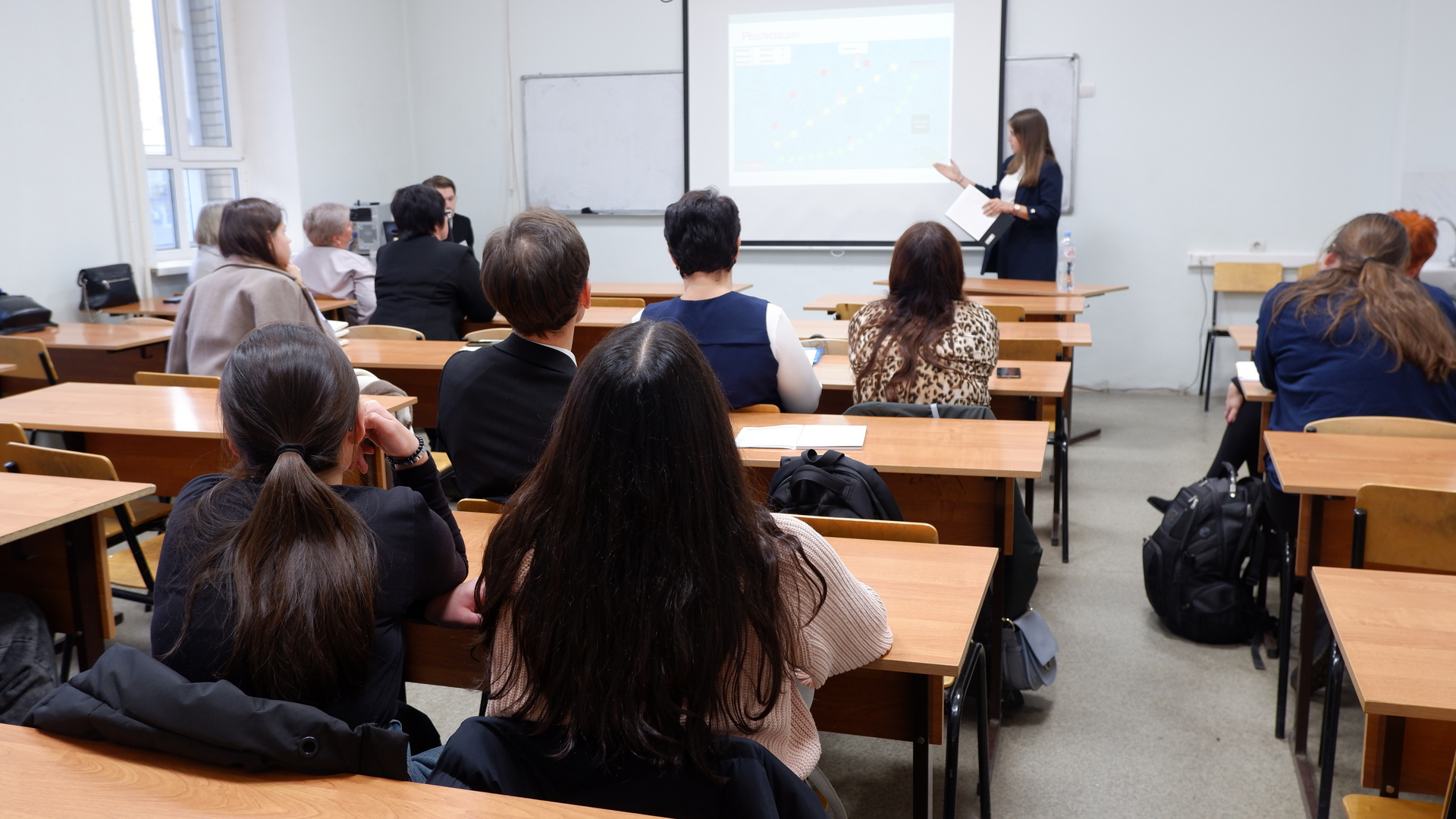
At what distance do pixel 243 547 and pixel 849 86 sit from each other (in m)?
6.08

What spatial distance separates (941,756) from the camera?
244 cm

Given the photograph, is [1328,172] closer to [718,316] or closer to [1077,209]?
[1077,209]

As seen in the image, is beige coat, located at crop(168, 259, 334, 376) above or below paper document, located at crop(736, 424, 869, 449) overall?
above

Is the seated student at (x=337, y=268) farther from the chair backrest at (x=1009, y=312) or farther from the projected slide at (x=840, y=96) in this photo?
the chair backrest at (x=1009, y=312)

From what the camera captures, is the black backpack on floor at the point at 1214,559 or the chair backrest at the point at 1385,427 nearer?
the chair backrest at the point at 1385,427

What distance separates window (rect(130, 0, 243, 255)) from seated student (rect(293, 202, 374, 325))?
102cm

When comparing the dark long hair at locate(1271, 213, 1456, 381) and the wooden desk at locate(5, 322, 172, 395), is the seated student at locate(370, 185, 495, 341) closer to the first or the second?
the wooden desk at locate(5, 322, 172, 395)

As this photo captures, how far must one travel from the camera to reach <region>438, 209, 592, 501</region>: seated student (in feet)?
6.74

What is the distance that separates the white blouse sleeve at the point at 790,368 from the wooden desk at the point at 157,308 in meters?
3.36

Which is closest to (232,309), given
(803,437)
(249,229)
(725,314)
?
(249,229)

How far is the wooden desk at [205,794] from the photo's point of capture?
1050 mm

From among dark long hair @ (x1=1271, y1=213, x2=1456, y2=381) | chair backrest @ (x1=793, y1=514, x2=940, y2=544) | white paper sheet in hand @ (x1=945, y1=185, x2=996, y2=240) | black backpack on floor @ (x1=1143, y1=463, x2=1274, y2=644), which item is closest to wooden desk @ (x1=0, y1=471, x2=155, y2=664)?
chair backrest @ (x1=793, y1=514, x2=940, y2=544)

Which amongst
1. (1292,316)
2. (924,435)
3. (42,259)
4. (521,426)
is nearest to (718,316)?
(924,435)

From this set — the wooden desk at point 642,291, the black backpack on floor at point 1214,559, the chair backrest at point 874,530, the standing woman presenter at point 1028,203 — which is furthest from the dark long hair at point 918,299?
the standing woman presenter at point 1028,203
